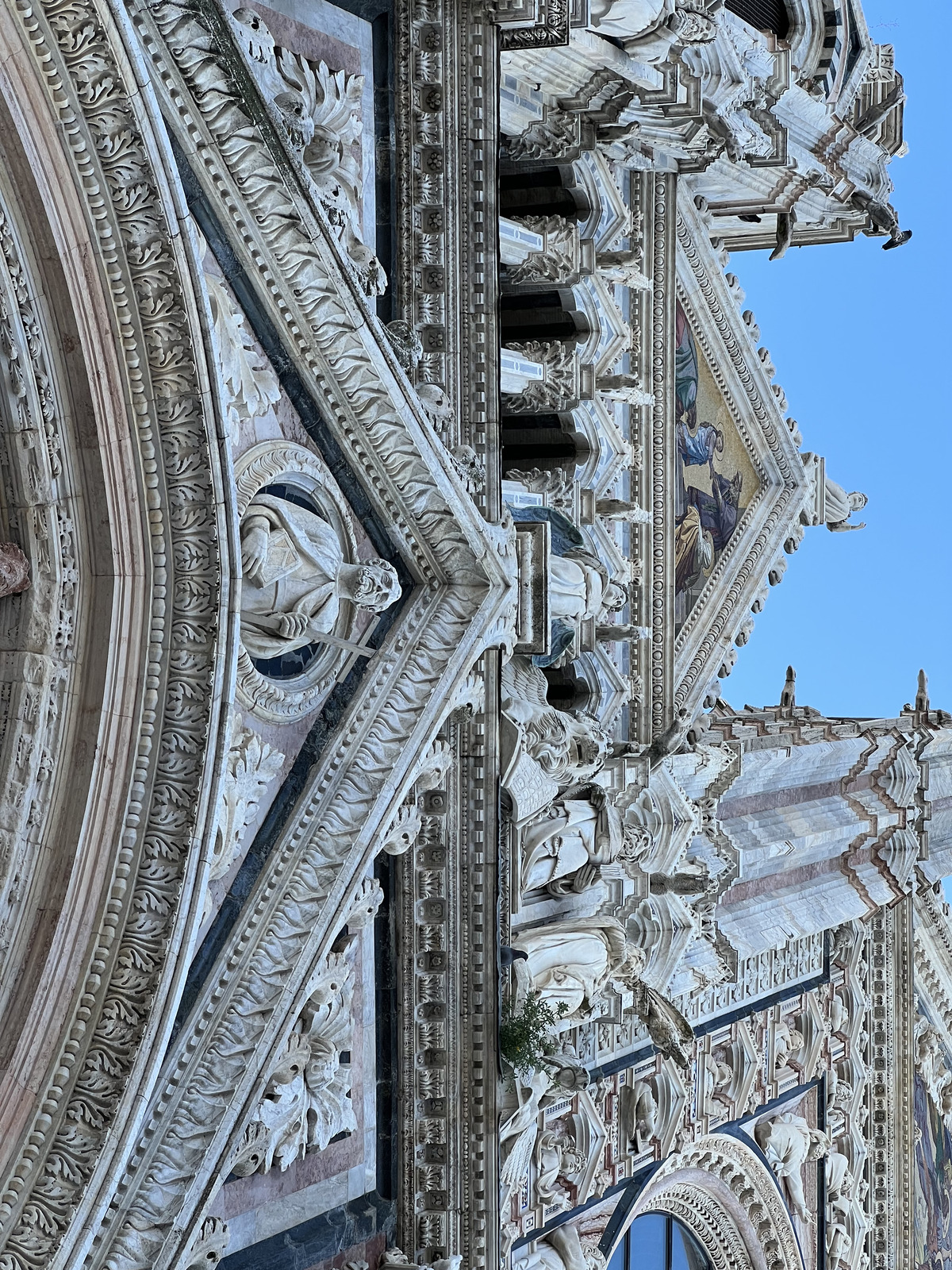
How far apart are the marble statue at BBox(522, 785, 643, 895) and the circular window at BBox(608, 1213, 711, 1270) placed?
167 inches

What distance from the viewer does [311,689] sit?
7938 millimetres

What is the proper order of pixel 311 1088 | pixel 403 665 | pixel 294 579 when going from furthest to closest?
pixel 311 1088 < pixel 403 665 < pixel 294 579

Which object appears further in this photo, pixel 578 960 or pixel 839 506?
pixel 839 506

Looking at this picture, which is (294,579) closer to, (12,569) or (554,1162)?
(12,569)

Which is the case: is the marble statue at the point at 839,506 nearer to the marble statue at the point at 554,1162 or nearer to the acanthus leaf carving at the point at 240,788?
the marble statue at the point at 554,1162

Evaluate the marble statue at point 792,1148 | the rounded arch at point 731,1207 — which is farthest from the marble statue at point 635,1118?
the marble statue at point 792,1148

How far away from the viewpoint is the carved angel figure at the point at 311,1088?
802 cm

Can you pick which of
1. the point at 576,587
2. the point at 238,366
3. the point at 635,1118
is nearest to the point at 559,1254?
the point at 635,1118

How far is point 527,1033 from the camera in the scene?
943 cm

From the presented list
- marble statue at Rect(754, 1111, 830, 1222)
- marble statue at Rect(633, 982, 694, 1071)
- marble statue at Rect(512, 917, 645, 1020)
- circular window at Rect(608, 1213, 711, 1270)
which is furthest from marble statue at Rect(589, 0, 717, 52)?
circular window at Rect(608, 1213, 711, 1270)

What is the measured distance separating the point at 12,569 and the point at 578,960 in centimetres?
536

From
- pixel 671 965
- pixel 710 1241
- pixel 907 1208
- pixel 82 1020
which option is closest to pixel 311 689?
pixel 82 1020

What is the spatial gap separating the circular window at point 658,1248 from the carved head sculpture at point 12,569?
9.18 m

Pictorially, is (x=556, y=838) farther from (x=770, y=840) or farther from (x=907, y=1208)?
(x=907, y=1208)
